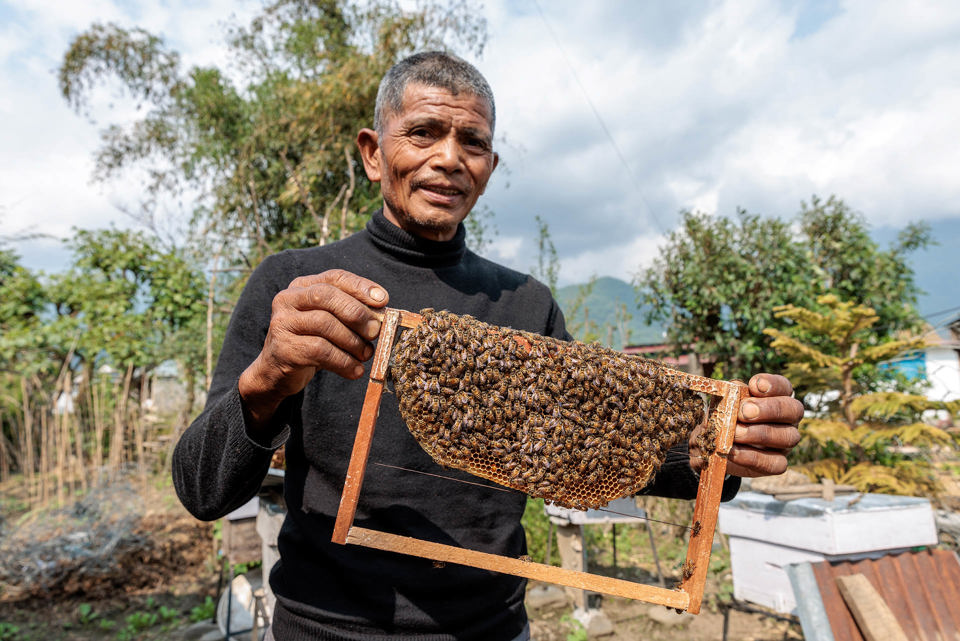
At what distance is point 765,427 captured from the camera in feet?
6.34

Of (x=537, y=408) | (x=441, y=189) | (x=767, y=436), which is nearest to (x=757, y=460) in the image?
(x=767, y=436)

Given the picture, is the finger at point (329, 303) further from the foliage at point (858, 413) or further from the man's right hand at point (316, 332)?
the foliage at point (858, 413)

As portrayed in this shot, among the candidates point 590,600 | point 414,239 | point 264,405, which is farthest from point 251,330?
point 590,600

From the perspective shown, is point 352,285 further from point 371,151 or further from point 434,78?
point 371,151

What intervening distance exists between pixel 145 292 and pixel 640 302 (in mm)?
10807

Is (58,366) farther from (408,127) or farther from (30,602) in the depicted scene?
Answer: (408,127)

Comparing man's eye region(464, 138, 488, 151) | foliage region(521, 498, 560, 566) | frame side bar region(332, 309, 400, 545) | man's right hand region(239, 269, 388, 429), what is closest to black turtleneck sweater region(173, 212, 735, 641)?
man's right hand region(239, 269, 388, 429)

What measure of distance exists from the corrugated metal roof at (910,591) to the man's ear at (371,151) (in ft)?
13.7

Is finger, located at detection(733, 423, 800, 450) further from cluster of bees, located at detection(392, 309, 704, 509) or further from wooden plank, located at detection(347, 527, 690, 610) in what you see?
wooden plank, located at detection(347, 527, 690, 610)

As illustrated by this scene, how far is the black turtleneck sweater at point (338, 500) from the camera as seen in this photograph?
1.80 m

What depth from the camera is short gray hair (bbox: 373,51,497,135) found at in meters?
2.39

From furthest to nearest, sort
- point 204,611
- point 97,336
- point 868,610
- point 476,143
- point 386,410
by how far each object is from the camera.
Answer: point 97,336 → point 204,611 → point 868,610 → point 476,143 → point 386,410

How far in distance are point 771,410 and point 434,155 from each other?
170 cm

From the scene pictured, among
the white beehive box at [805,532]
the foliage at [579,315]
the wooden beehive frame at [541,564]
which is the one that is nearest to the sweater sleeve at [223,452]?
the wooden beehive frame at [541,564]
